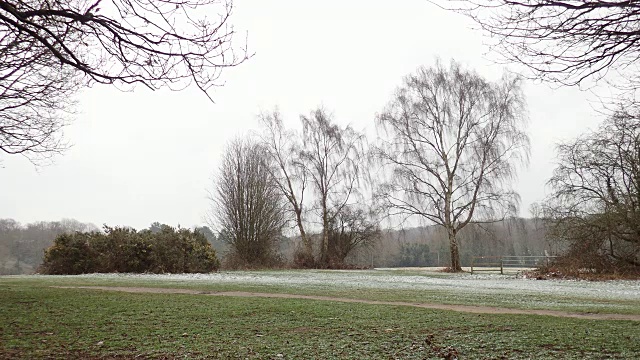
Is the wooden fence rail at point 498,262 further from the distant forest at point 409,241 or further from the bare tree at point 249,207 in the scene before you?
the bare tree at point 249,207

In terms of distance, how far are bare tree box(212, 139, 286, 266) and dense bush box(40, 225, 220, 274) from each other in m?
7.66

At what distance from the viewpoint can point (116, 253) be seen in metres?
22.4

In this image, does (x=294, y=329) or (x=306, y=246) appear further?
(x=306, y=246)

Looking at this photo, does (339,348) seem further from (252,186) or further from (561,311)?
(252,186)

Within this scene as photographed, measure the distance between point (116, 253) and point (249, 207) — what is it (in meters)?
10.5

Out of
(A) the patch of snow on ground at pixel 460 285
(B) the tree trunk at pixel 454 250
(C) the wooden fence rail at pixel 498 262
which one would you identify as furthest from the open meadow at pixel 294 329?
(C) the wooden fence rail at pixel 498 262

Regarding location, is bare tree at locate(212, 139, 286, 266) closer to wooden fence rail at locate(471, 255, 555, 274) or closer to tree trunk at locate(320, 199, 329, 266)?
tree trunk at locate(320, 199, 329, 266)

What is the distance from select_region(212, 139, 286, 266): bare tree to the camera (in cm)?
3116

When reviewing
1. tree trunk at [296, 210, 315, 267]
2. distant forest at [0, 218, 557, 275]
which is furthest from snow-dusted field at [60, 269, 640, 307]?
tree trunk at [296, 210, 315, 267]

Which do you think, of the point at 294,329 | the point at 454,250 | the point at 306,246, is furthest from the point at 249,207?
the point at 294,329

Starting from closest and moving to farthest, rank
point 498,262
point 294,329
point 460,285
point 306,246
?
point 294,329 < point 460,285 < point 498,262 < point 306,246

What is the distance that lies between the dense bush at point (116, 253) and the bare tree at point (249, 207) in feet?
25.1

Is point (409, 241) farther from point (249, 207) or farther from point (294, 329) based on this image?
point (294, 329)

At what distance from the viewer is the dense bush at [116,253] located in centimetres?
2225
